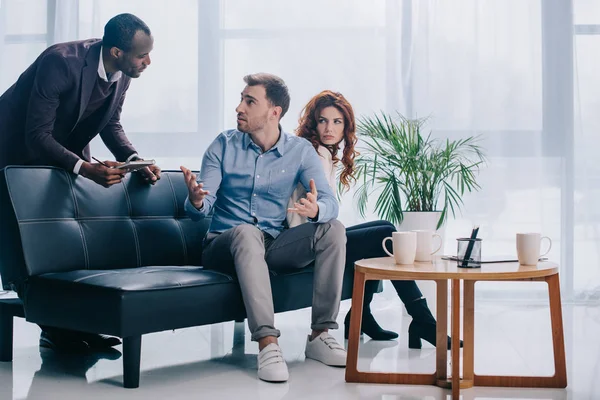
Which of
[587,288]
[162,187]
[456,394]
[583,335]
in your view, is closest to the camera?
[456,394]

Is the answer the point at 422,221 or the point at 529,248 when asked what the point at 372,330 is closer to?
the point at 422,221

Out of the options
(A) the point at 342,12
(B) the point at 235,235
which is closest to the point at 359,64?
(A) the point at 342,12

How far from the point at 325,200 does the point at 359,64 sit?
196cm

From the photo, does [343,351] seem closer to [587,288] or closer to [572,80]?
[587,288]

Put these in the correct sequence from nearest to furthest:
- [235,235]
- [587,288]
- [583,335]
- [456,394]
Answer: [456,394] < [235,235] < [583,335] < [587,288]

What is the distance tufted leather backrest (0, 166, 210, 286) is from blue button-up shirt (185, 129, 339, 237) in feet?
0.96

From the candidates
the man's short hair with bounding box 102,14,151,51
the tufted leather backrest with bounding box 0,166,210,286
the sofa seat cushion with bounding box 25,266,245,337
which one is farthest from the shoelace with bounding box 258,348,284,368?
the man's short hair with bounding box 102,14,151,51

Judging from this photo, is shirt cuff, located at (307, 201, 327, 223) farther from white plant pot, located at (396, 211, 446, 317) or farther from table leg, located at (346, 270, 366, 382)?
white plant pot, located at (396, 211, 446, 317)

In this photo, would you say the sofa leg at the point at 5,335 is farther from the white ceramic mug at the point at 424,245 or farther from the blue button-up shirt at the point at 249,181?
the white ceramic mug at the point at 424,245

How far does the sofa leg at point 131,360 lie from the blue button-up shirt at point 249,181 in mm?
657

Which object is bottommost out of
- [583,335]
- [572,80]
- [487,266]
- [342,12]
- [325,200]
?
[583,335]

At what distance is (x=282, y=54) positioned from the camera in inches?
183

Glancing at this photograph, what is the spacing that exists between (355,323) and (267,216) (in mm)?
689

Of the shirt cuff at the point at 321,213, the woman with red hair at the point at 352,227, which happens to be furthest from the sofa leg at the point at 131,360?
Result: the woman with red hair at the point at 352,227
